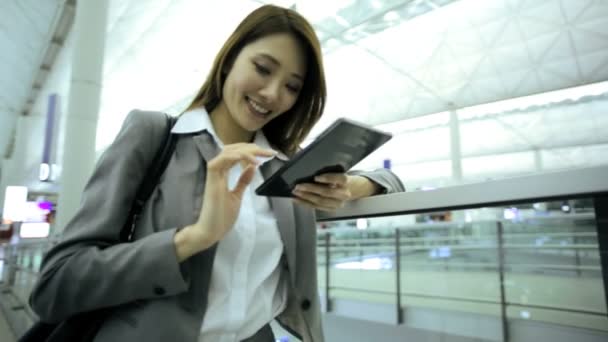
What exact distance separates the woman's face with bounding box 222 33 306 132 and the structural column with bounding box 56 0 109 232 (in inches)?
224

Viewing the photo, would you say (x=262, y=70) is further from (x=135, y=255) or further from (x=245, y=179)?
(x=135, y=255)

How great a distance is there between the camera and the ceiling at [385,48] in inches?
482

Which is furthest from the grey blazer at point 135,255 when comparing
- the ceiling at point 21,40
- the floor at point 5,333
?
the ceiling at point 21,40

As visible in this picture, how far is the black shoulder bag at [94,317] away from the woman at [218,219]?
0.02 metres

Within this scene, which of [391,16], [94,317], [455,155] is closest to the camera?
[94,317]

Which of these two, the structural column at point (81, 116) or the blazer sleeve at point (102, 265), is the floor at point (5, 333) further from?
the blazer sleeve at point (102, 265)

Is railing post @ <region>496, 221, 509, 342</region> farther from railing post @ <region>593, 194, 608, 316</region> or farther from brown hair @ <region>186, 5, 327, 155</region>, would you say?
brown hair @ <region>186, 5, 327, 155</region>

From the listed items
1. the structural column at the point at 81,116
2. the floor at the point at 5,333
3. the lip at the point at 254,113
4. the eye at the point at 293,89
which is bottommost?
the floor at the point at 5,333

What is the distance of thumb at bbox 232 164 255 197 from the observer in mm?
945

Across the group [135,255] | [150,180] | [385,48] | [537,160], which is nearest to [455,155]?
[385,48]

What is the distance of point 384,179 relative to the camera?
148cm

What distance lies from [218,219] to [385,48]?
1522cm

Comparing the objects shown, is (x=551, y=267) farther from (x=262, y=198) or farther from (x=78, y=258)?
(x=78, y=258)

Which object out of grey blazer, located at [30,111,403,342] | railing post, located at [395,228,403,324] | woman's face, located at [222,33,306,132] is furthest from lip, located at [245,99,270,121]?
railing post, located at [395,228,403,324]
